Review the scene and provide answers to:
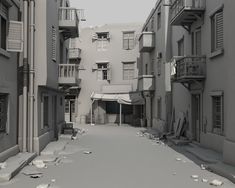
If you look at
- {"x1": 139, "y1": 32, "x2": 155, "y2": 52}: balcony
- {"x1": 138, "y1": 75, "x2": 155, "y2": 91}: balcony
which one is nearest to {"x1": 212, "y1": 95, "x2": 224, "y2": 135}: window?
{"x1": 138, "y1": 75, "x2": 155, "y2": 91}: balcony

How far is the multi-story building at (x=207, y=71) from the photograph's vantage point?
11680 millimetres

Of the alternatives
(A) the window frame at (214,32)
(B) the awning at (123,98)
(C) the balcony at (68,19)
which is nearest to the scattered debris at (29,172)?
(A) the window frame at (214,32)

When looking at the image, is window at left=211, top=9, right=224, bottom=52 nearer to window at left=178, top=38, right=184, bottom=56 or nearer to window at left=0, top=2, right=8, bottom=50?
window at left=178, top=38, right=184, bottom=56

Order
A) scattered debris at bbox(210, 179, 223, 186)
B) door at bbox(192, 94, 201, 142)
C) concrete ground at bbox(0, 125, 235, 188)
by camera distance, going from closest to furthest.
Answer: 1. scattered debris at bbox(210, 179, 223, 186)
2. concrete ground at bbox(0, 125, 235, 188)
3. door at bbox(192, 94, 201, 142)

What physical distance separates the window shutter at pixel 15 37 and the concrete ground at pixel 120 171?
161 inches

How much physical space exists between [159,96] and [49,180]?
1736 centimetres

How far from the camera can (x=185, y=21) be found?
17766mm

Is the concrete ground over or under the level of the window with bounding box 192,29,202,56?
under

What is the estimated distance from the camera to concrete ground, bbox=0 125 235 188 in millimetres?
8977

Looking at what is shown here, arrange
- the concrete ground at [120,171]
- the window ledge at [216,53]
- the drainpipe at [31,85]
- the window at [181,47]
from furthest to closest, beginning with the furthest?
the window at [181,47] < the window ledge at [216,53] < the drainpipe at [31,85] < the concrete ground at [120,171]

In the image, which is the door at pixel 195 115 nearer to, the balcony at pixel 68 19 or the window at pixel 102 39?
the balcony at pixel 68 19

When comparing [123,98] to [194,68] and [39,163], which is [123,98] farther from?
[39,163]

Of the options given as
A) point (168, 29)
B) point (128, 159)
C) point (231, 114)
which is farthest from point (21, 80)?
point (168, 29)

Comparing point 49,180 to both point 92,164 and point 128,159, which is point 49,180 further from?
point 128,159
